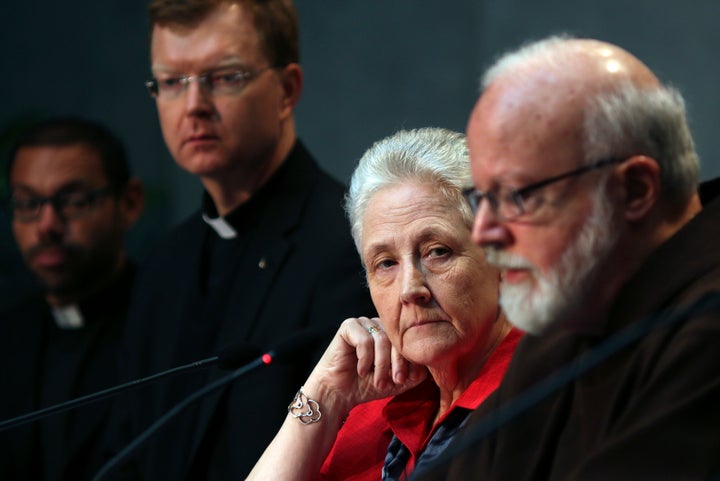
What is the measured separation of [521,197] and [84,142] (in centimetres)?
295

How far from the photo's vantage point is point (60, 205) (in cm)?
427

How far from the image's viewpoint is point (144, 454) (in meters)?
3.42

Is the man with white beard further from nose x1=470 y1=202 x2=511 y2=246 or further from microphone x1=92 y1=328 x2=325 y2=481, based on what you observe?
microphone x1=92 y1=328 x2=325 y2=481


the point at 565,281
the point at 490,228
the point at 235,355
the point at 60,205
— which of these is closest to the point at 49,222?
the point at 60,205

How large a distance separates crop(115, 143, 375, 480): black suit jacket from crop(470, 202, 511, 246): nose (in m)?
1.21

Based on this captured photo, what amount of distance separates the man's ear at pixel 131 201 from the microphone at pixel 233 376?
1.97 metres

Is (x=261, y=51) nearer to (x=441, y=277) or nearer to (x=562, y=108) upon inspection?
(x=441, y=277)

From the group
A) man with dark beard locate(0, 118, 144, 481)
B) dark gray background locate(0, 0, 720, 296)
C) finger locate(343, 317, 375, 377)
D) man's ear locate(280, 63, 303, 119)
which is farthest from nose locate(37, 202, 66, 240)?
finger locate(343, 317, 375, 377)

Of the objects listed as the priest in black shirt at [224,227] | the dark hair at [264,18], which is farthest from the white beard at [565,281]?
the dark hair at [264,18]

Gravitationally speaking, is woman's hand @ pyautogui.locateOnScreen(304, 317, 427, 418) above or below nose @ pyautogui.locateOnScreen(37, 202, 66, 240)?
below

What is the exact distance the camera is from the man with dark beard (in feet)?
13.4

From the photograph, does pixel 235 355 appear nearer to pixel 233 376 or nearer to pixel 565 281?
pixel 233 376

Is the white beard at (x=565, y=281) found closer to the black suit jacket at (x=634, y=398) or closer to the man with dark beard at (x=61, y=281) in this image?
the black suit jacket at (x=634, y=398)

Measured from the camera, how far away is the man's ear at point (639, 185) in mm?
1751
